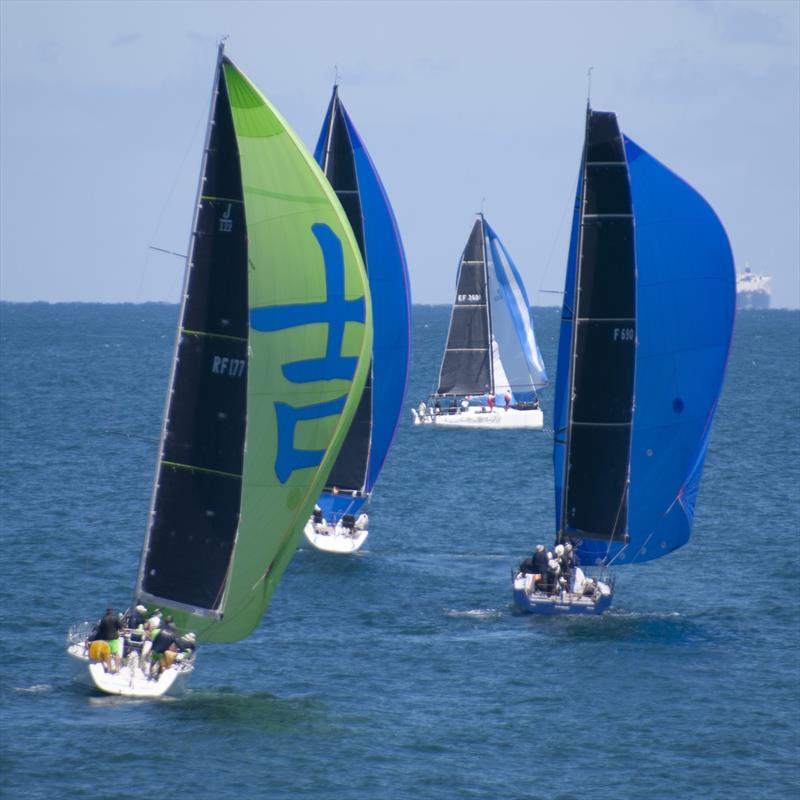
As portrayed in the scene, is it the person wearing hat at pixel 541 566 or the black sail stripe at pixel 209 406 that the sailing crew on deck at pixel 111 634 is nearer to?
the black sail stripe at pixel 209 406

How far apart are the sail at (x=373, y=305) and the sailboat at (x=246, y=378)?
18.0m

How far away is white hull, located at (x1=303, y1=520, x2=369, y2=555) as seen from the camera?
53281 millimetres

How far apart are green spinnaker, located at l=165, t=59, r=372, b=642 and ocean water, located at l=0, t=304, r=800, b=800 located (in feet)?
12.8

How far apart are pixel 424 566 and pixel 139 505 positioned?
1507cm

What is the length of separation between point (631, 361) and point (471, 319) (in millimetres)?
48525

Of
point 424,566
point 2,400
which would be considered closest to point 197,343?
point 424,566

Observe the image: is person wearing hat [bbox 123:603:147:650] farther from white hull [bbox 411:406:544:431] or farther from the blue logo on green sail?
white hull [bbox 411:406:544:431]

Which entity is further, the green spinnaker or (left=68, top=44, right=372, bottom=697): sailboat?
(left=68, top=44, right=372, bottom=697): sailboat

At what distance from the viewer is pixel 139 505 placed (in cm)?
6375

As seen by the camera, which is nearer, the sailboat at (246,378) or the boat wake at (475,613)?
the sailboat at (246,378)

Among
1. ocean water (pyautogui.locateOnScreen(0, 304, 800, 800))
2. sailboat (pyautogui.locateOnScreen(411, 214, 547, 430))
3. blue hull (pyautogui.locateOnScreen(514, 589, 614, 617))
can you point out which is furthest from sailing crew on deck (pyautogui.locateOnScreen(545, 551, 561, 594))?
sailboat (pyautogui.locateOnScreen(411, 214, 547, 430))

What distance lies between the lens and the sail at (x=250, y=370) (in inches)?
1339

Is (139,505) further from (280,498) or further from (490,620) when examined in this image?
(280,498)

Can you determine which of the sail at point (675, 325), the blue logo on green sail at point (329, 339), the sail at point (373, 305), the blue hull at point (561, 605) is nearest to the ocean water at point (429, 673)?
the blue hull at point (561, 605)
